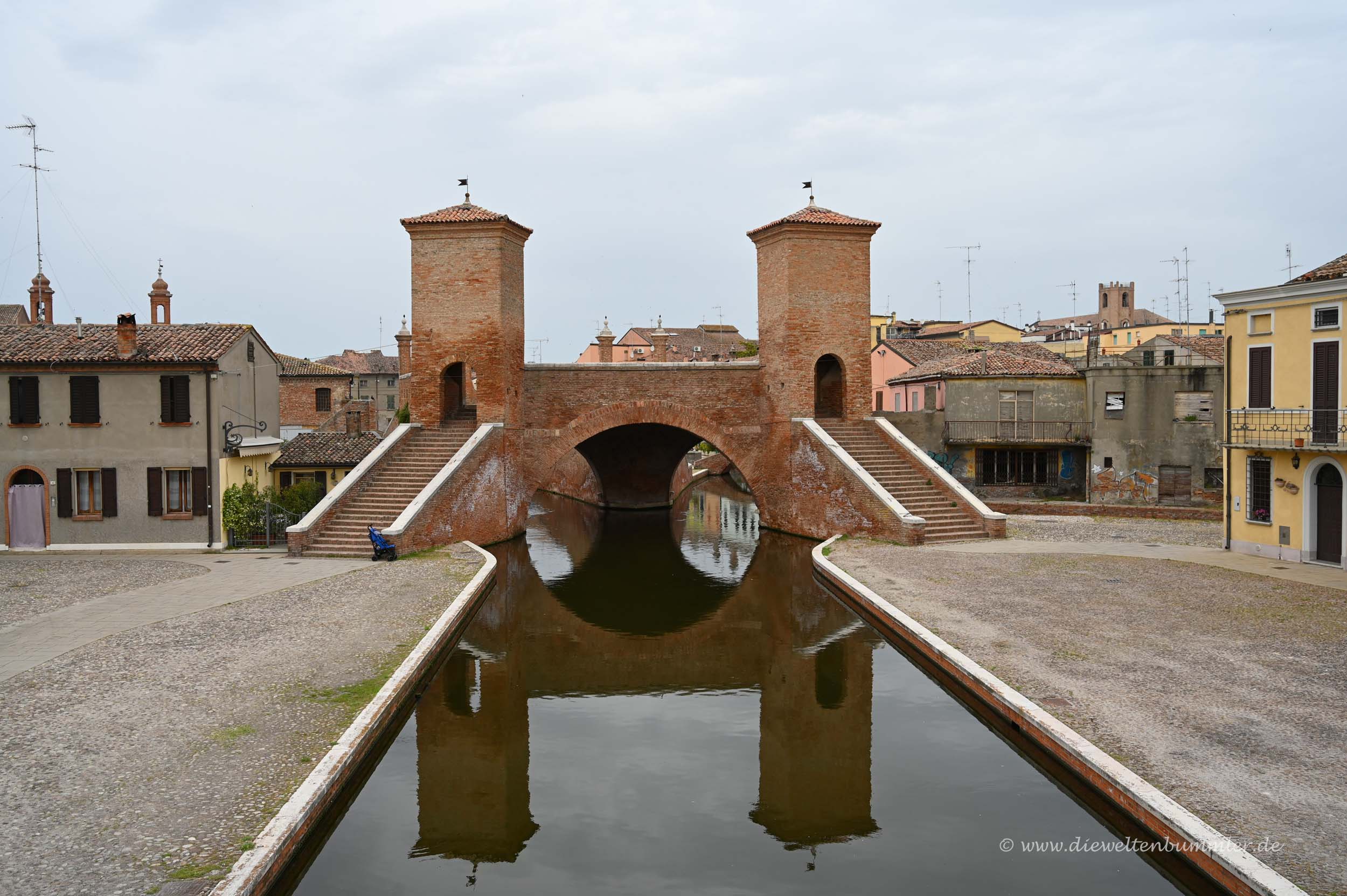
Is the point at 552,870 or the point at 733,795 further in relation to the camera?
the point at 733,795

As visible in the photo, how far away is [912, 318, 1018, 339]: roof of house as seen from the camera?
180 ft

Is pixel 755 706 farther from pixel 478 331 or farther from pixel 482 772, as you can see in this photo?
pixel 478 331

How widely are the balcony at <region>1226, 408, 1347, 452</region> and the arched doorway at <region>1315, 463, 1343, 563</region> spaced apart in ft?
2.21

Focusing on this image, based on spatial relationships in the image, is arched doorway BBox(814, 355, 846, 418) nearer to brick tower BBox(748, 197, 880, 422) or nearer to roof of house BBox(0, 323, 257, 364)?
brick tower BBox(748, 197, 880, 422)

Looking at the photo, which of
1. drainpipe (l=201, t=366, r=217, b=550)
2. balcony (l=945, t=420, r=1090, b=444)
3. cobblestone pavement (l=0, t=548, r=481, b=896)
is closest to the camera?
cobblestone pavement (l=0, t=548, r=481, b=896)

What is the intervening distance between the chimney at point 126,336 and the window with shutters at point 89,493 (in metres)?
2.61

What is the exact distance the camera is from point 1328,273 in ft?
55.5

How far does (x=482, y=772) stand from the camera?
9.51 m

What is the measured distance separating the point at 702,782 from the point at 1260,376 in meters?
14.6

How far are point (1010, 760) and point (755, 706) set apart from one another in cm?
324

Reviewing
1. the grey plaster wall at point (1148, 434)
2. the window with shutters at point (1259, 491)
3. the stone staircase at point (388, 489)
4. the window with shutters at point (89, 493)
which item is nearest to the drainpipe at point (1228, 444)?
the window with shutters at point (1259, 491)

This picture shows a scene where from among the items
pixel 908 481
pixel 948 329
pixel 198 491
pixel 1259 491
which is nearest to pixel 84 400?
pixel 198 491

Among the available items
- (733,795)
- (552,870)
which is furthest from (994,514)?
(552,870)

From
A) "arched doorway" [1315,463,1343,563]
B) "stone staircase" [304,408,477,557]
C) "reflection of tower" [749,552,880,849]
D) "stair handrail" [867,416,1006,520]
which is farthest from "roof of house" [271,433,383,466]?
"arched doorway" [1315,463,1343,563]
